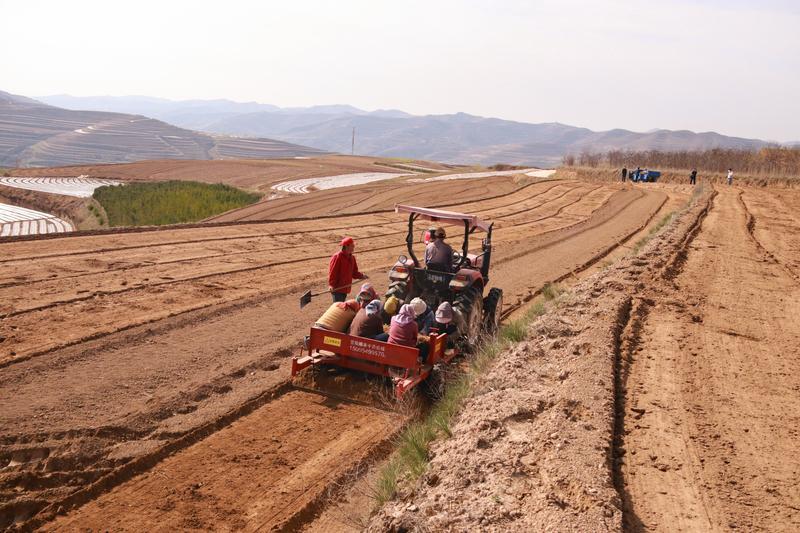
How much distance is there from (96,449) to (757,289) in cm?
1101

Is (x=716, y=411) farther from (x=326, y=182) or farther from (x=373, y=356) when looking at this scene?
(x=326, y=182)

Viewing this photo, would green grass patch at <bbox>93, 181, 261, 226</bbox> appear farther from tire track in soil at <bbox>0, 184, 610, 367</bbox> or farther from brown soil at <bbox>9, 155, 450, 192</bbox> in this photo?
tire track in soil at <bbox>0, 184, 610, 367</bbox>

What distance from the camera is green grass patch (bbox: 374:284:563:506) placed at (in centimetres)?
547

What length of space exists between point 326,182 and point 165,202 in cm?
1860

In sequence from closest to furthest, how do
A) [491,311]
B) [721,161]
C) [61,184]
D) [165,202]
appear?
[491,311], [165,202], [61,184], [721,161]

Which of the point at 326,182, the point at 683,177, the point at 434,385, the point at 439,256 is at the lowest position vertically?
the point at 326,182

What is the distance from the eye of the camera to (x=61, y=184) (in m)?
43.7

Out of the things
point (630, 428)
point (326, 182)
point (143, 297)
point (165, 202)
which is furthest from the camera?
point (326, 182)

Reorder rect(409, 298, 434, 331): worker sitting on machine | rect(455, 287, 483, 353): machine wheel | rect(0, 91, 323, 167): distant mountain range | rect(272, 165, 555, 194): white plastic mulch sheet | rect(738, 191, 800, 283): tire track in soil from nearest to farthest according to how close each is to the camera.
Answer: rect(409, 298, 434, 331): worker sitting on machine → rect(455, 287, 483, 353): machine wheel → rect(738, 191, 800, 283): tire track in soil → rect(272, 165, 555, 194): white plastic mulch sheet → rect(0, 91, 323, 167): distant mountain range

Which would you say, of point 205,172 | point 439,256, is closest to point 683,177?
point 205,172

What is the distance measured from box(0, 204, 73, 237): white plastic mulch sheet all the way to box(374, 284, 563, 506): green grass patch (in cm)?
2079

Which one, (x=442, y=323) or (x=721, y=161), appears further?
(x=721, y=161)

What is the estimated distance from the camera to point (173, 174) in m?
52.2

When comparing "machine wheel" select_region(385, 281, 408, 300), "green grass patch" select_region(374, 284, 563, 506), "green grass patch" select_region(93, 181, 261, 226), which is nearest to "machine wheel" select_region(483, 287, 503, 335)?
"green grass patch" select_region(374, 284, 563, 506)
